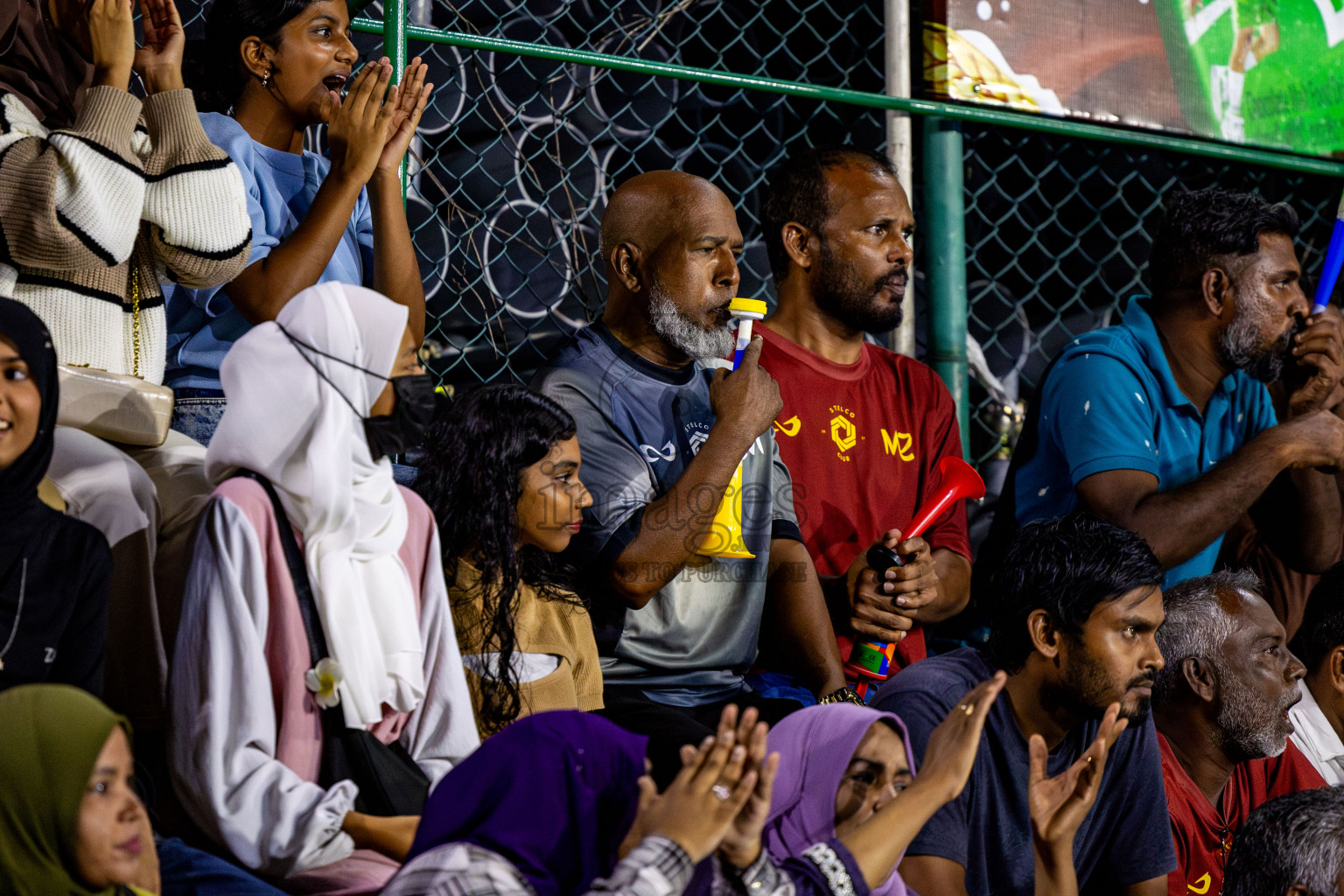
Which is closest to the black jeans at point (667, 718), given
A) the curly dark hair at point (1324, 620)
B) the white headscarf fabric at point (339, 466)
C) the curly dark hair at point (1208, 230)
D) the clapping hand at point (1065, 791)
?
the white headscarf fabric at point (339, 466)

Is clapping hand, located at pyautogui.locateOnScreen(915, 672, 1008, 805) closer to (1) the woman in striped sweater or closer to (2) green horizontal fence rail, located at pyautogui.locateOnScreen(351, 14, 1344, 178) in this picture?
(1) the woman in striped sweater

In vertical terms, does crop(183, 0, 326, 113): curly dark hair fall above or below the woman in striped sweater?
above

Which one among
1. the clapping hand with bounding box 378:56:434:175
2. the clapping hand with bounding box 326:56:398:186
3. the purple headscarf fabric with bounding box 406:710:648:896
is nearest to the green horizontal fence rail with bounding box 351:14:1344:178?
the clapping hand with bounding box 378:56:434:175

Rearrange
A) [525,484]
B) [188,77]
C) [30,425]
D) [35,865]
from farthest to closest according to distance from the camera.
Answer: [188,77]
[525,484]
[30,425]
[35,865]

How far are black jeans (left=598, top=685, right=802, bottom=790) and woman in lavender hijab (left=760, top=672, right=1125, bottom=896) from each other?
0.57 ft

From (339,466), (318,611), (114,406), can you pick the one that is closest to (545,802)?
(318,611)

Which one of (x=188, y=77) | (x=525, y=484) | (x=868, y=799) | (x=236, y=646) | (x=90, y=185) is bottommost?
(x=868, y=799)

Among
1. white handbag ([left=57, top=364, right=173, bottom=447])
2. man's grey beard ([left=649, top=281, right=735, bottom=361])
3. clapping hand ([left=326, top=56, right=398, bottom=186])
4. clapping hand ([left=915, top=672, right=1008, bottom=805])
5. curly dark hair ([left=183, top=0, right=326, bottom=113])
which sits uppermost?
curly dark hair ([left=183, top=0, right=326, bottom=113])

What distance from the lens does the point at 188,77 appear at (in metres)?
3.42

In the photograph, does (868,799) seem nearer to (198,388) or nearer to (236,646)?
(236,646)

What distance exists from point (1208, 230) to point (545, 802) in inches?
119

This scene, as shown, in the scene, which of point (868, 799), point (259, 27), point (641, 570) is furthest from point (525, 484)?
point (259, 27)

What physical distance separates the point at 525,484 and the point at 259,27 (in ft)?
3.90

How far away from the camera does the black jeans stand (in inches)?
103
